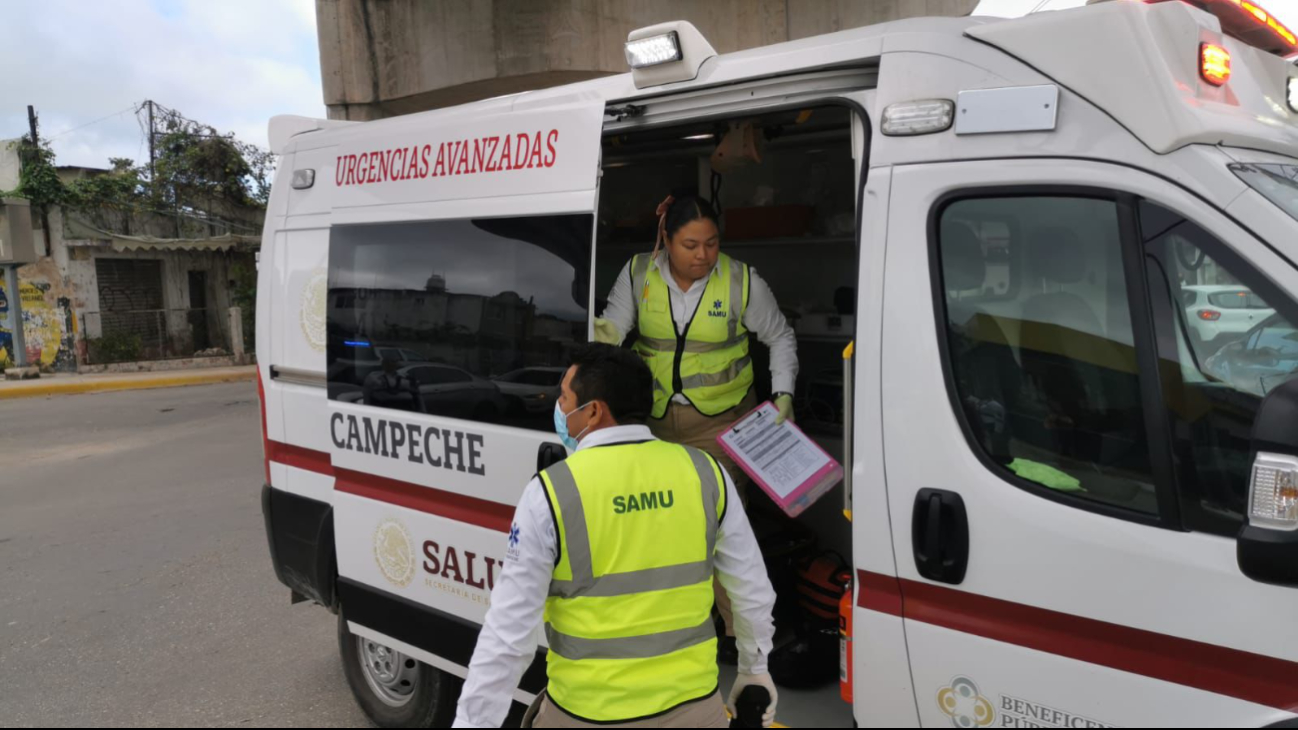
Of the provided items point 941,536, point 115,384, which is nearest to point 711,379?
point 941,536

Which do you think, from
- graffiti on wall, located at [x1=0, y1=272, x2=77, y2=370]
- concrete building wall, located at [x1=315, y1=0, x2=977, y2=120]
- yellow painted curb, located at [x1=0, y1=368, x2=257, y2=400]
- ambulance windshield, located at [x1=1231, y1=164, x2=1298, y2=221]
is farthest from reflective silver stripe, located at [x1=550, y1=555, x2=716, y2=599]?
graffiti on wall, located at [x1=0, y1=272, x2=77, y2=370]

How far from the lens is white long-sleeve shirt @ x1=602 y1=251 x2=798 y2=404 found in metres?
3.11

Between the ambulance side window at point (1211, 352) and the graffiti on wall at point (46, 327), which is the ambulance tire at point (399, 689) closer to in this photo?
the ambulance side window at point (1211, 352)

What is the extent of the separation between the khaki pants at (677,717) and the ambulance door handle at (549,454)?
87 centimetres

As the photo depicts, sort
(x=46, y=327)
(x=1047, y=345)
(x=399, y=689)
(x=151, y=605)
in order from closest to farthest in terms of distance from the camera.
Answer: (x=1047, y=345) → (x=399, y=689) → (x=151, y=605) → (x=46, y=327)

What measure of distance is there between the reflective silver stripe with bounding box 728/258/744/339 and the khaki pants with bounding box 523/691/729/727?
58.7 inches

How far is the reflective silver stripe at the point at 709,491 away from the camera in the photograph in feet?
6.30

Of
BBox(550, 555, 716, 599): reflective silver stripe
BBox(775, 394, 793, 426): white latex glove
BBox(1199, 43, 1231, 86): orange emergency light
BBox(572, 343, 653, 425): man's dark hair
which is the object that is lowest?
BBox(550, 555, 716, 599): reflective silver stripe

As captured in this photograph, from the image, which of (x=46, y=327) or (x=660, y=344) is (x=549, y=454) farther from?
(x=46, y=327)

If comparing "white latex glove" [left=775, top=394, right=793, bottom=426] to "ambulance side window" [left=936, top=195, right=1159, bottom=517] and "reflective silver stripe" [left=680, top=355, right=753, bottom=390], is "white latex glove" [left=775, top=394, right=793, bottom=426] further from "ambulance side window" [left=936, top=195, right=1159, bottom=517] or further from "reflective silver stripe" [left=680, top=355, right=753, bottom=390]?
"ambulance side window" [left=936, top=195, right=1159, bottom=517]

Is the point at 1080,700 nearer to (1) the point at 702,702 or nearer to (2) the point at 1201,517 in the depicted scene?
(2) the point at 1201,517

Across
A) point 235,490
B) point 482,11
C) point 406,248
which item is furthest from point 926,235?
point 482,11

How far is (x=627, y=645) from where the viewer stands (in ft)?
5.91

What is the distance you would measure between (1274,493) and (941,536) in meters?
0.66
